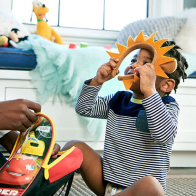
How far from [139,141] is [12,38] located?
106 centimetres

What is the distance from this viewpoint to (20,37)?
169cm

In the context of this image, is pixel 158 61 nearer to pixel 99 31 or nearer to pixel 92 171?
Result: pixel 92 171

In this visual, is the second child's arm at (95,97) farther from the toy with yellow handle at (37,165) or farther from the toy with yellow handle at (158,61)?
the toy with yellow handle at (37,165)

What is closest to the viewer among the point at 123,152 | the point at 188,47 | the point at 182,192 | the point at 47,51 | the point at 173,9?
the point at 123,152

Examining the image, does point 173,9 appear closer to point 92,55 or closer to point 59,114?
point 92,55

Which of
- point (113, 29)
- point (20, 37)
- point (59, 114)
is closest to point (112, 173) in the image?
point (59, 114)

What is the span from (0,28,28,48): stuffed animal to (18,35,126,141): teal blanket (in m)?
0.13

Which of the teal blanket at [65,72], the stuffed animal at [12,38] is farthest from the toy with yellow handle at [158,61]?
the stuffed animal at [12,38]

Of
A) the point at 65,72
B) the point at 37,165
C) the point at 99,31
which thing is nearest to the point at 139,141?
the point at 37,165

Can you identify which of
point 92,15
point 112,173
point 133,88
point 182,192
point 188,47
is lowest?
point 182,192

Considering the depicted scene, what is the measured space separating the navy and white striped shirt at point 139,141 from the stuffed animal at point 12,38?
846 mm

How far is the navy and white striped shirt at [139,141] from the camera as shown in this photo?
820 mm

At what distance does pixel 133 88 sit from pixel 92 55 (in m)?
0.61

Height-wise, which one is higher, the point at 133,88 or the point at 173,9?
the point at 173,9
